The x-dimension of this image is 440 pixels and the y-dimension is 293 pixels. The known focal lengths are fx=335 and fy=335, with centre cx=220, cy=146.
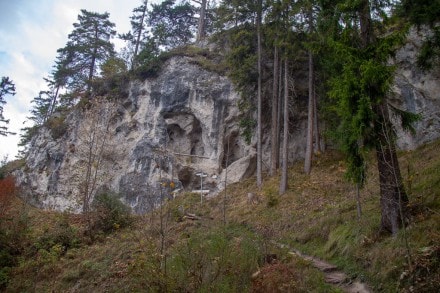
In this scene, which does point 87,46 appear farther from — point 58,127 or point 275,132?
point 275,132

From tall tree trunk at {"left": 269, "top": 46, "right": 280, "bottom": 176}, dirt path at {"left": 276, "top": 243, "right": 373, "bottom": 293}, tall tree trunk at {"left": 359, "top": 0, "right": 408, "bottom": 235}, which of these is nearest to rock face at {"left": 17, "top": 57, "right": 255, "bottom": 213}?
tall tree trunk at {"left": 269, "top": 46, "right": 280, "bottom": 176}

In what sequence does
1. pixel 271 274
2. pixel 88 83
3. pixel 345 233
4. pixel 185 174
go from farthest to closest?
pixel 88 83 → pixel 185 174 → pixel 345 233 → pixel 271 274

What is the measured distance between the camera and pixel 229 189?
2059 centimetres

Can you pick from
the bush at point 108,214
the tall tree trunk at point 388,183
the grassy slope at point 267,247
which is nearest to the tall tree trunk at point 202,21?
the grassy slope at point 267,247

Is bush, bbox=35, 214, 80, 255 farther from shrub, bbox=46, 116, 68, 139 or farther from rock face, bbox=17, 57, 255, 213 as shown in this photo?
shrub, bbox=46, 116, 68, 139

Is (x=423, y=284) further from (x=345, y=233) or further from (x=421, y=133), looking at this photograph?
(x=421, y=133)

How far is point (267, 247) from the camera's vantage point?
873 centimetres

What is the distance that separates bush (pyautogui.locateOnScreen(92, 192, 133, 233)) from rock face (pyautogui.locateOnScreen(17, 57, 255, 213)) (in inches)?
230

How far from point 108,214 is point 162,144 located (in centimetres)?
1002

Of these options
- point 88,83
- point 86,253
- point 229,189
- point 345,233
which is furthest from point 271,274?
point 88,83

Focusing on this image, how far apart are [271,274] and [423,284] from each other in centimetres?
253

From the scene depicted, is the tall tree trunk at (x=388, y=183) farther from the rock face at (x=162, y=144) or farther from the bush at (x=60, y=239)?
the rock face at (x=162, y=144)

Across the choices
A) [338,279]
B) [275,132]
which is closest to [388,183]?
[338,279]

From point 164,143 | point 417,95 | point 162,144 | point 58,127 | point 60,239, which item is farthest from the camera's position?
point 58,127
